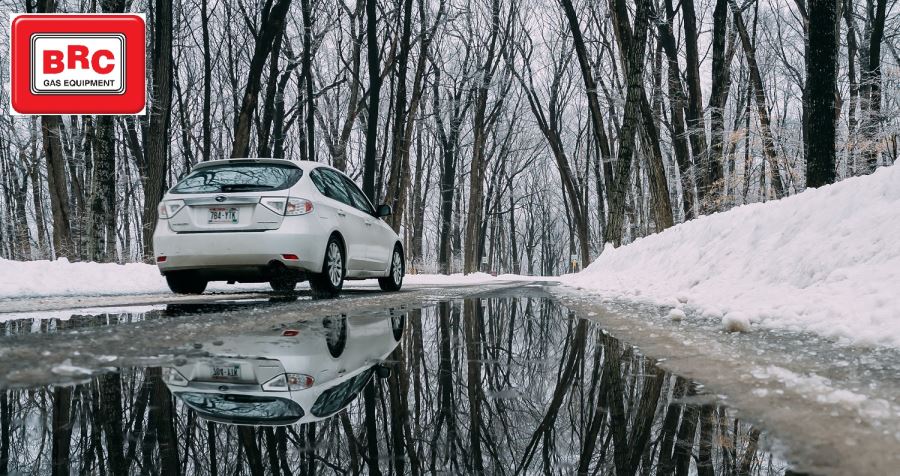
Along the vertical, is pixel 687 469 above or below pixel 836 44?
below

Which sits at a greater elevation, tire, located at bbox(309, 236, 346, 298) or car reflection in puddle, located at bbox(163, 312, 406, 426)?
tire, located at bbox(309, 236, 346, 298)

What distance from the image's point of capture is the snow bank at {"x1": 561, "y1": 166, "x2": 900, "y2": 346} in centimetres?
398


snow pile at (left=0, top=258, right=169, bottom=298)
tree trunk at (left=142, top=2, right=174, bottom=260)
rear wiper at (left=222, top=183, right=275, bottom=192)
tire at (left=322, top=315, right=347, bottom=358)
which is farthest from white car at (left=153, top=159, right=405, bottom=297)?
tree trunk at (left=142, top=2, right=174, bottom=260)

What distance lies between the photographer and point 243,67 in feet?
109

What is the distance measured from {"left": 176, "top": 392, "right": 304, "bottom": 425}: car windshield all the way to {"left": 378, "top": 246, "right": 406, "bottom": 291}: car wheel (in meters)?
8.47

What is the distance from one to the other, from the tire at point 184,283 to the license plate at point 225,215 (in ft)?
3.12

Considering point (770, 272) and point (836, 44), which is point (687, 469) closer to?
point (770, 272)

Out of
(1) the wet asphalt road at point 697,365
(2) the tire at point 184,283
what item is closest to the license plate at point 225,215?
(2) the tire at point 184,283

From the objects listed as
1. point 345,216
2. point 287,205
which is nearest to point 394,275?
point 345,216

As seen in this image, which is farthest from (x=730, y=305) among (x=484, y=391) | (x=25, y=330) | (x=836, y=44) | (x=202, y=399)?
(x=836, y=44)

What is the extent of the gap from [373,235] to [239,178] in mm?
2848

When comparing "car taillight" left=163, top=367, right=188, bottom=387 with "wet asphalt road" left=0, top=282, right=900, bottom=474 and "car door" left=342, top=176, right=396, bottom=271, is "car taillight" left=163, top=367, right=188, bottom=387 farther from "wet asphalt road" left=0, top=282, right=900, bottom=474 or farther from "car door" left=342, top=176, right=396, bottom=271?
"car door" left=342, top=176, right=396, bottom=271

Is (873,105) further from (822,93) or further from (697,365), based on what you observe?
(697,365)

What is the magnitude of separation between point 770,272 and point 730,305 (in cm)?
60
